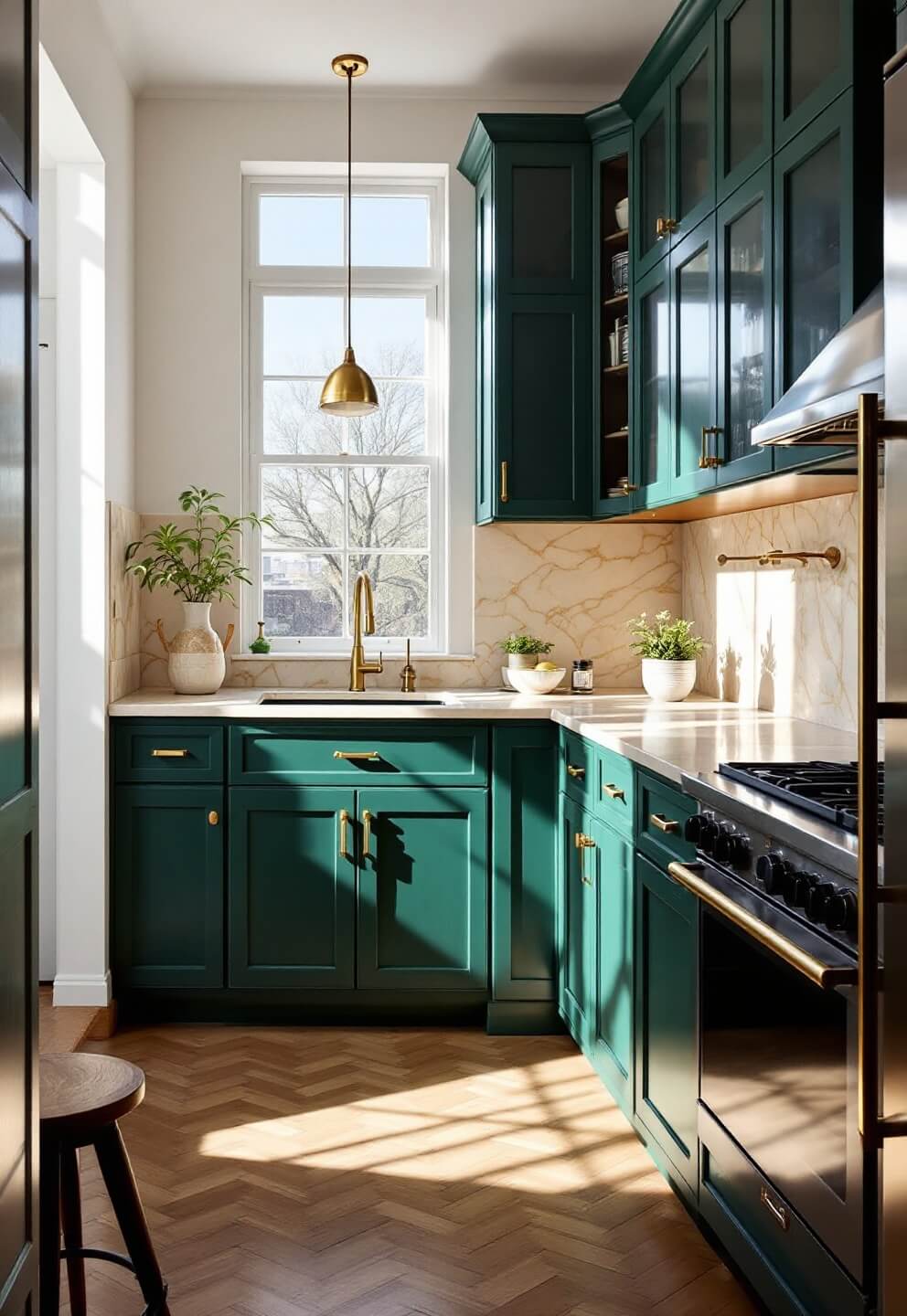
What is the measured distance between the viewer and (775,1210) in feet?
6.16

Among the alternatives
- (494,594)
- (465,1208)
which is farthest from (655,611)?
(465,1208)

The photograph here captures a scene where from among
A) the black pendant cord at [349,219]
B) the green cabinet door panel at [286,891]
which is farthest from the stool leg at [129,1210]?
the black pendant cord at [349,219]

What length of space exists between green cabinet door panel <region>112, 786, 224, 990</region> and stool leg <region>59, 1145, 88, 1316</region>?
5.14 ft

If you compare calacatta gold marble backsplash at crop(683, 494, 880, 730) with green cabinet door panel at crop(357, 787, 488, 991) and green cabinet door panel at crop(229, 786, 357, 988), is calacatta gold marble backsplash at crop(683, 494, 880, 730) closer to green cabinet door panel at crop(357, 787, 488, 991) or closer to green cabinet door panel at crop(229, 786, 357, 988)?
green cabinet door panel at crop(357, 787, 488, 991)

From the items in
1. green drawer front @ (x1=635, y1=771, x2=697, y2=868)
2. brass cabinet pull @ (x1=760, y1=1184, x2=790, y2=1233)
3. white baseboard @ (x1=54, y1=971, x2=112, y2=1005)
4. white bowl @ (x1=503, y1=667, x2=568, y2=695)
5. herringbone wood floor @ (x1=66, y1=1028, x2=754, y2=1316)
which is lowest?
herringbone wood floor @ (x1=66, y1=1028, x2=754, y2=1316)

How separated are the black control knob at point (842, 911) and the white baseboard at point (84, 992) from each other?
2.58m

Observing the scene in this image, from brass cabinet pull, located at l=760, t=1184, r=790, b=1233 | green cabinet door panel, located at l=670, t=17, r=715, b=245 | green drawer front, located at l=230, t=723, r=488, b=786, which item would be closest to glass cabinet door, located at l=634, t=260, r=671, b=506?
green cabinet door panel, located at l=670, t=17, r=715, b=245

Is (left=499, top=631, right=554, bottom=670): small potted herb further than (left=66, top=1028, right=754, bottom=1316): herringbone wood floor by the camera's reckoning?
Yes

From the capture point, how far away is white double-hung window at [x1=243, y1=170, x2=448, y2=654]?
4359 millimetres

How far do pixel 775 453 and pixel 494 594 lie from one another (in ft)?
6.30

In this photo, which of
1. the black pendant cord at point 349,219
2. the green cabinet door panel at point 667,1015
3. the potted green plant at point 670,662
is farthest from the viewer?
the black pendant cord at point 349,219

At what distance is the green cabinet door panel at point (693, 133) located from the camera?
9.49ft

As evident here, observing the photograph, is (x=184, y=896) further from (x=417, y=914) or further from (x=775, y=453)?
(x=775, y=453)

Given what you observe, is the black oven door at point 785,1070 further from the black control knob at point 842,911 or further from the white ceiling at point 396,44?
the white ceiling at point 396,44
